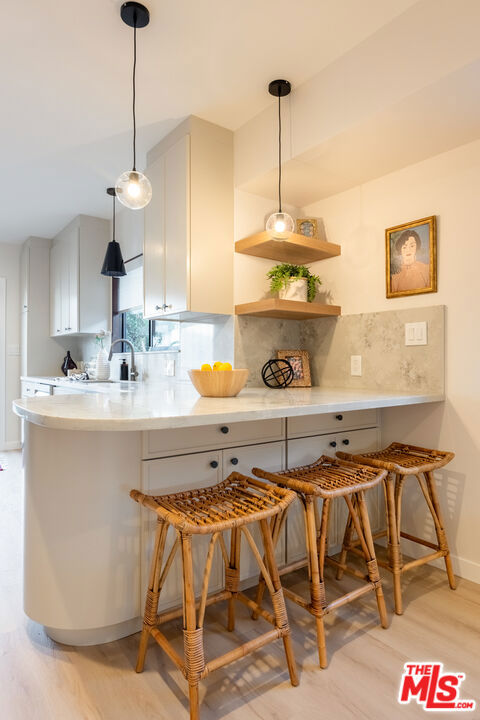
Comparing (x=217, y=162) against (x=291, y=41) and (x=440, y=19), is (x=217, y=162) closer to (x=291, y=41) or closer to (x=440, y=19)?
(x=291, y=41)

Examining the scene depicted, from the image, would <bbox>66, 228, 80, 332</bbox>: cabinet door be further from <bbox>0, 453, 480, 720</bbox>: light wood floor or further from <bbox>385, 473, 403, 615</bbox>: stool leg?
<bbox>385, 473, 403, 615</bbox>: stool leg

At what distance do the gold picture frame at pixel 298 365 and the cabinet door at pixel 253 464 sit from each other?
78 cm

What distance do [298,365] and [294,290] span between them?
47cm

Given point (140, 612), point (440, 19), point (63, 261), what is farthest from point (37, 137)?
point (140, 612)

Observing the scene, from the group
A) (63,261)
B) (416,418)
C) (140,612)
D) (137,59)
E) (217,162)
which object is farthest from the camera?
(63,261)

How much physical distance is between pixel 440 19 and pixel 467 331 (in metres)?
1.28

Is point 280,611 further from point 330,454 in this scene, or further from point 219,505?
point 330,454

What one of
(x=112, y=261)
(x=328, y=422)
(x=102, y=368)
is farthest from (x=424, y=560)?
(x=112, y=261)

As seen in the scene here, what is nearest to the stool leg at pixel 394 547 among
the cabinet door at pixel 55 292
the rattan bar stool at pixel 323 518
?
the rattan bar stool at pixel 323 518

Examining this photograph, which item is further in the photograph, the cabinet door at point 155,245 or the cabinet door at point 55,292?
the cabinet door at point 55,292

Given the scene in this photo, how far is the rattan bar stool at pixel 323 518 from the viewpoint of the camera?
149 centimetres

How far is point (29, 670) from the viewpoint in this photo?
4.68ft

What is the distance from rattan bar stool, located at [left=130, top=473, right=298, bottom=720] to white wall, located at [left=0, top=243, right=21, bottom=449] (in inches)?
172

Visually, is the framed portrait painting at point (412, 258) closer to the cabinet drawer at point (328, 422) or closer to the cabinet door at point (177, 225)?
the cabinet drawer at point (328, 422)
